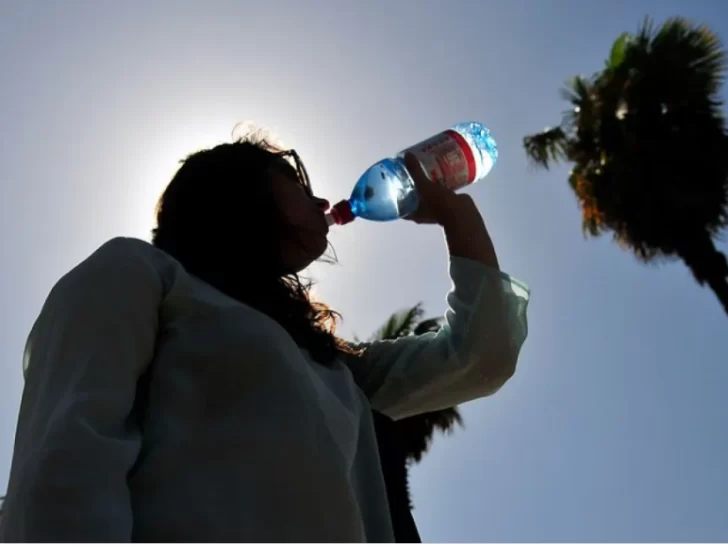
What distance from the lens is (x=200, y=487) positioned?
1.06 metres

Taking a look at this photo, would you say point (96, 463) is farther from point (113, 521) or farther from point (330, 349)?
point (330, 349)

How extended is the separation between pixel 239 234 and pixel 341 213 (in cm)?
90

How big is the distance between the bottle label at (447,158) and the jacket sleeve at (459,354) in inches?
27.7

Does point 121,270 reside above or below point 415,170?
below

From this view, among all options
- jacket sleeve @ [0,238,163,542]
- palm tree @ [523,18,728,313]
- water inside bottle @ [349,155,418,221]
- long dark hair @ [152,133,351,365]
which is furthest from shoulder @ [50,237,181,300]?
palm tree @ [523,18,728,313]

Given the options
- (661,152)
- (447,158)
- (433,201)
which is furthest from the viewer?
(661,152)

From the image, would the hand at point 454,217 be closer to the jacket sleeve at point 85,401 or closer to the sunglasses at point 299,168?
the sunglasses at point 299,168

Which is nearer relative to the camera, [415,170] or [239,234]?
[239,234]

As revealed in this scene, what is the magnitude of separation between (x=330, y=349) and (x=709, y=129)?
776cm

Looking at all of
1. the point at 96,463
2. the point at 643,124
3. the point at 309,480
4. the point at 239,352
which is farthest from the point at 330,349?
the point at 643,124

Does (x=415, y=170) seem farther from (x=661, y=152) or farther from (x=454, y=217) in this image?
(x=661, y=152)

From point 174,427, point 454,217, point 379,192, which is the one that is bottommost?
point 174,427

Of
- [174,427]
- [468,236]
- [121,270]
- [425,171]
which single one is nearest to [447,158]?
[425,171]

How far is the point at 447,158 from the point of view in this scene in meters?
2.37
